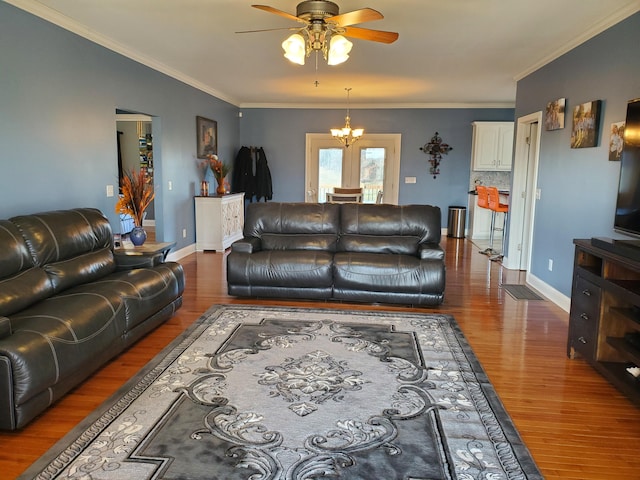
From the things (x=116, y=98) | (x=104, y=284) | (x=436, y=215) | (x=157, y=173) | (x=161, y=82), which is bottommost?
(x=104, y=284)

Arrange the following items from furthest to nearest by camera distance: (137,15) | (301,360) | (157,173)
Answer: (157,173)
(137,15)
(301,360)

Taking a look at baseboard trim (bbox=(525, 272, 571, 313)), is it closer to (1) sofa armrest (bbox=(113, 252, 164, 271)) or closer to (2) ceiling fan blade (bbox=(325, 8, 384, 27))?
(2) ceiling fan blade (bbox=(325, 8, 384, 27))

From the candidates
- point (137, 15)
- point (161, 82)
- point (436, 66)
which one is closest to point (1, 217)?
point (137, 15)

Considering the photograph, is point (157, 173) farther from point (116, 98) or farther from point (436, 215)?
point (436, 215)

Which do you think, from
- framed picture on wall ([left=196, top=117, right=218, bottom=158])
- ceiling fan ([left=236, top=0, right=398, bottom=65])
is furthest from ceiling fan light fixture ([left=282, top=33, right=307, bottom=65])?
framed picture on wall ([left=196, top=117, right=218, bottom=158])

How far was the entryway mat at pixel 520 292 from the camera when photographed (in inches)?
199

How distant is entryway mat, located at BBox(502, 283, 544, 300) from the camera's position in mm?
5062

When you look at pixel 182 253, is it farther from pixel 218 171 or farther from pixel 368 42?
pixel 368 42

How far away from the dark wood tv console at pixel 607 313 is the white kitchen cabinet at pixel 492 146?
628 cm

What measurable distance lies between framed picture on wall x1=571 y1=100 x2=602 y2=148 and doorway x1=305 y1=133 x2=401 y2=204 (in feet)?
17.4

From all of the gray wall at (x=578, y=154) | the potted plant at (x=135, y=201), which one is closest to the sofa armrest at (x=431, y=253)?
the gray wall at (x=578, y=154)

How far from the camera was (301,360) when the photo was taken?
330 centimetres

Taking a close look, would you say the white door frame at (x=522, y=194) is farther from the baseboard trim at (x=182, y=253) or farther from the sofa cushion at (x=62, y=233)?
the sofa cushion at (x=62, y=233)

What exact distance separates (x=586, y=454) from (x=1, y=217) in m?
4.16
